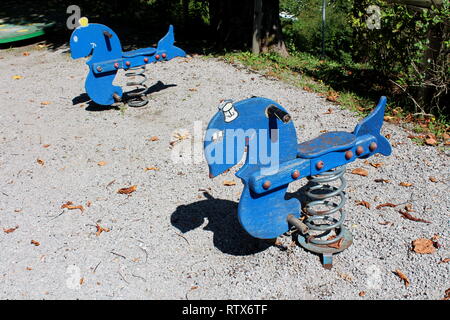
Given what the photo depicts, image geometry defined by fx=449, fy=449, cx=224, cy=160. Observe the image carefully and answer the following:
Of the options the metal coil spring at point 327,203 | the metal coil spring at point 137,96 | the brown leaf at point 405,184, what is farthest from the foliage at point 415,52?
the metal coil spring at point 137,96

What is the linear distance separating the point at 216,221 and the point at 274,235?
80 centimetres

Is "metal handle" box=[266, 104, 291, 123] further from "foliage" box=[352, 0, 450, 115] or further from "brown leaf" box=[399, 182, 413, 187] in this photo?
"foliage" box=[352, 0, 450, 115]

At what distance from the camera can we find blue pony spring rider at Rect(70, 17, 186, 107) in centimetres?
570

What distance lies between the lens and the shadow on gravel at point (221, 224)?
3.53 meters

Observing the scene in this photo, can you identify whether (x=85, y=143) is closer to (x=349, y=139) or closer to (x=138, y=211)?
(x=138, y=211)

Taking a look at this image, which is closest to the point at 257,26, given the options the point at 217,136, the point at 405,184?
the point at 405,184

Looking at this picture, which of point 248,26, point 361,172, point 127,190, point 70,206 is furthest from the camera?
point 248,26

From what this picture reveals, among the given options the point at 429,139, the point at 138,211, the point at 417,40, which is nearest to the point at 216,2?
the point at 417,40

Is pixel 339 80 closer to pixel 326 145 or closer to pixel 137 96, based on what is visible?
pixel 137 96

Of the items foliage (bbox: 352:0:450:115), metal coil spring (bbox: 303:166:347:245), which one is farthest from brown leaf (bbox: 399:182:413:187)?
foliage (bbox: 352:0:450:115)

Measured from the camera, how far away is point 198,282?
10.5 ft

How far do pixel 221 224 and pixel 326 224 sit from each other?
0.88m

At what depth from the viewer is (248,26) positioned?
8.46 meters

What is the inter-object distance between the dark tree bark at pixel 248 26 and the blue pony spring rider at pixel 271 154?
525 cm
